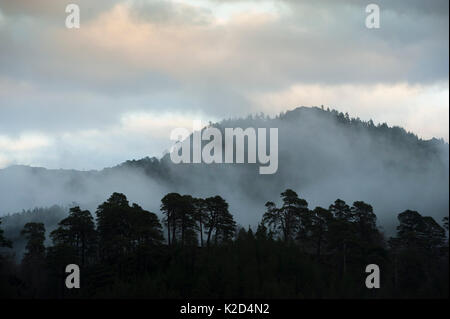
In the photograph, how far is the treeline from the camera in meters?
58.6

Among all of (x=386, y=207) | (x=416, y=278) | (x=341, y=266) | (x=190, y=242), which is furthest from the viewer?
(x=386, y=207)

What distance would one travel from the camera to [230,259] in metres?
62.2

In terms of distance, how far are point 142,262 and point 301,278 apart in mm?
20485

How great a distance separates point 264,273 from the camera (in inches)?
2375

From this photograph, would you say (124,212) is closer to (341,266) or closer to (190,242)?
(190,242)

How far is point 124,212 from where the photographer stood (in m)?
69.8

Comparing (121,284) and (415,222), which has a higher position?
(415,222)

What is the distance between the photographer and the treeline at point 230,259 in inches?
2308

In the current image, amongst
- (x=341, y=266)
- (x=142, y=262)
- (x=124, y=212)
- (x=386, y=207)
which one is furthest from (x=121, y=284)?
(x=386, y=207)
